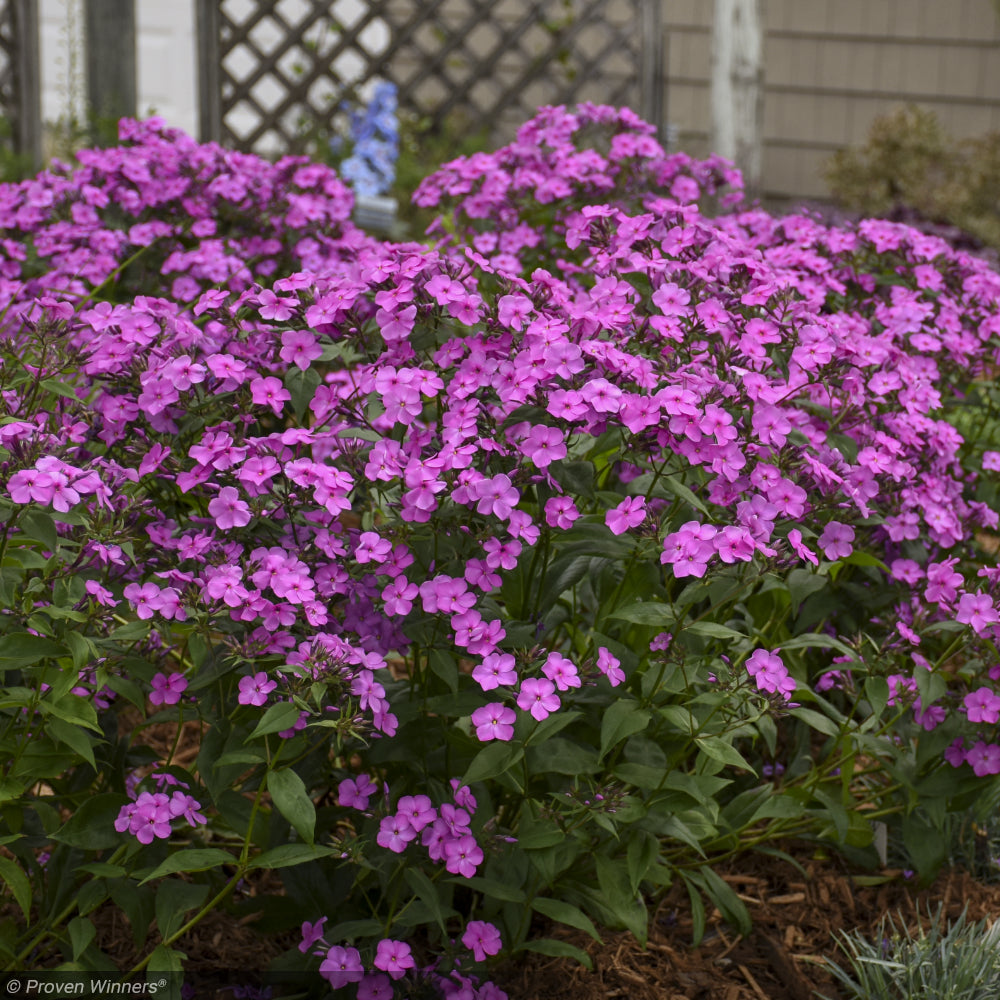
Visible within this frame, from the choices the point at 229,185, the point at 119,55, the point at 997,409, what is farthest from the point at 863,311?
the point at 119,55

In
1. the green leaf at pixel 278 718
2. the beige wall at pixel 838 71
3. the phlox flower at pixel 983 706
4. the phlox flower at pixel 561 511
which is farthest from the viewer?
the beige wall at pixel 838 71

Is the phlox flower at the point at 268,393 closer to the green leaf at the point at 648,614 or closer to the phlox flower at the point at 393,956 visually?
the green leaf at the point at 648,614

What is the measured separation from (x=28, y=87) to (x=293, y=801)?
6.34 m

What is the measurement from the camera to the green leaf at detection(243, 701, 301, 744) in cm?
135

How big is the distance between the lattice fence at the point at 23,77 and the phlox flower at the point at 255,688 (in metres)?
5.85

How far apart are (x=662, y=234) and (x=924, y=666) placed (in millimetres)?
774

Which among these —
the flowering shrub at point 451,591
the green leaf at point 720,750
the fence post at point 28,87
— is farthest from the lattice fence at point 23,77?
the green leaf at point 720,750

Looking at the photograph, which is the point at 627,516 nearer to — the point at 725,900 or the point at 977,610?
the point at 977,610

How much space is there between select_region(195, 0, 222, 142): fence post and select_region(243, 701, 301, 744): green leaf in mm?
6155

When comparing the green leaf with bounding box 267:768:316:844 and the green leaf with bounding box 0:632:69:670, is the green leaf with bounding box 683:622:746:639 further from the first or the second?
the green leaf with bounding box 0:632:69:670

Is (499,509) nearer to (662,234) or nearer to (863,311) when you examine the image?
(662,234)

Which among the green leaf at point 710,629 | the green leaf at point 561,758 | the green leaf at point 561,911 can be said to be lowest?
the green leaf at point 561,911

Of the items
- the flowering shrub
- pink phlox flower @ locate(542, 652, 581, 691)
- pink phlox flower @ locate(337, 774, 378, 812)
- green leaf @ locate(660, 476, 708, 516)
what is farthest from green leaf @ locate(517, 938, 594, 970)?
green leaf @ locate(660, 476, 708, 516)

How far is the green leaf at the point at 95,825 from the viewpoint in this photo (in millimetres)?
1523
